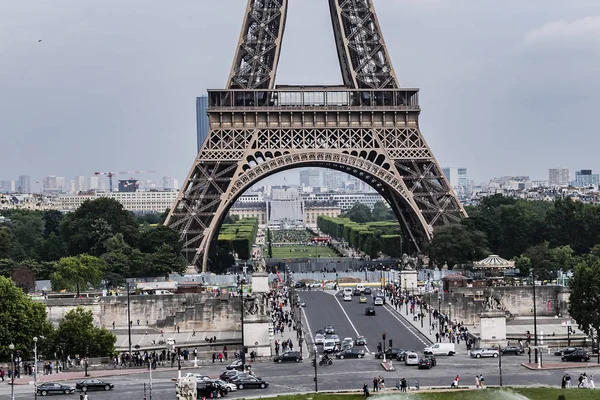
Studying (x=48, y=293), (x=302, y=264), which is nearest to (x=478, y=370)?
(x=48, y=293)

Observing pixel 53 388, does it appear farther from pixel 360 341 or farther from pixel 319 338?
pixel 360 341

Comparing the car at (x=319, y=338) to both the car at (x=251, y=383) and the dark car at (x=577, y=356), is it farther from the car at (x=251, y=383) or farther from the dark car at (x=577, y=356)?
the dark car at (x=577, y=356)

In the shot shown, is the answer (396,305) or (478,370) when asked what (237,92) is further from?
(478,370)

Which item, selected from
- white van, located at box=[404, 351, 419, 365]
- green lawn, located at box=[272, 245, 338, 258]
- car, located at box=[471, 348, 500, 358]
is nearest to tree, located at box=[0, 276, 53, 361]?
white van, located at box=[404, 351, 419, 365]

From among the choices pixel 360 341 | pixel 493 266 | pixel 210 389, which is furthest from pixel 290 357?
pixel 493 266

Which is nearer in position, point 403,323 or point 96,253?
point 403,323
